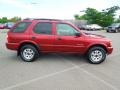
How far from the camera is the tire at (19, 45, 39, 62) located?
30.2ft

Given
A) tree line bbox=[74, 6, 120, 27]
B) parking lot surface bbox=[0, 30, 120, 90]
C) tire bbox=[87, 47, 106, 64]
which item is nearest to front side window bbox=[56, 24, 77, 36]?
tire bbox=[87, 47, 106, 64]

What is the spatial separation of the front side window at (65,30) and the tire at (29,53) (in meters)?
1.23

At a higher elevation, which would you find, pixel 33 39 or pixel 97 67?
pixel 33 39

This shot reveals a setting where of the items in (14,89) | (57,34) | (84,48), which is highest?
(57,34)

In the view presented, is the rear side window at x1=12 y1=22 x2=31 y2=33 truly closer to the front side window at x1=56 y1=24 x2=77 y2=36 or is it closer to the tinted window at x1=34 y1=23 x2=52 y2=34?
the tinted window at x1=34 y1=23 x2=52 y2=34

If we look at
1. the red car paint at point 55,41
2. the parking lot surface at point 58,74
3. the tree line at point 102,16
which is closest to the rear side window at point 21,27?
the red car paint at point 55,41

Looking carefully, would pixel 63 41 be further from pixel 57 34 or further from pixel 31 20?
pixel 31 20

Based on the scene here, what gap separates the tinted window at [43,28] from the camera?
9.20 meters

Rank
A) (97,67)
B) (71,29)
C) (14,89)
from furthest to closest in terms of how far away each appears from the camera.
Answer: (71,29), (97,67), (14,89)

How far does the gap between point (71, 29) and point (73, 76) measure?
254 centimetres

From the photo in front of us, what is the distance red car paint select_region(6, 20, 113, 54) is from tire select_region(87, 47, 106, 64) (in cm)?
17

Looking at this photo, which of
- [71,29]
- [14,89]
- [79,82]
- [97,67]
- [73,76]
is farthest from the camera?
[71,29]

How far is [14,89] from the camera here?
583cm

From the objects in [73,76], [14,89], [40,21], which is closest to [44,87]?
[14,89]
